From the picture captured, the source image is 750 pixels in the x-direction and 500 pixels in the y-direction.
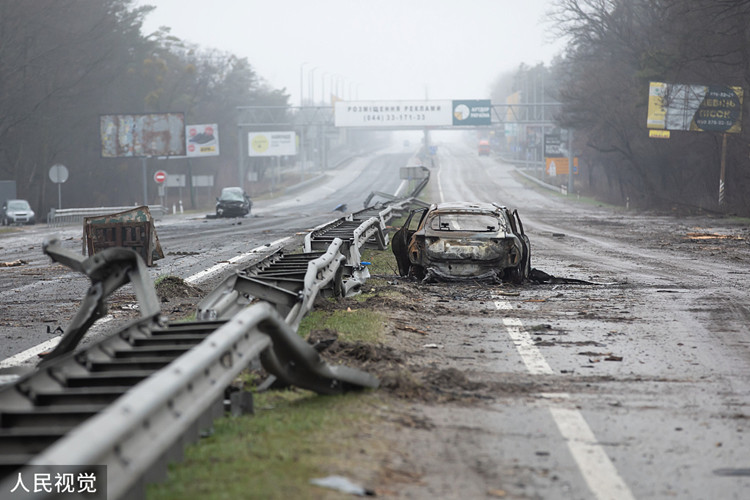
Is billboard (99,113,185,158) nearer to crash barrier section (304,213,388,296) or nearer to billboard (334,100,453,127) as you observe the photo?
billboard (334,100,453,127)

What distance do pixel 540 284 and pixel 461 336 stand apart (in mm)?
5636

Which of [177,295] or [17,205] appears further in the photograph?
→ [17,205]

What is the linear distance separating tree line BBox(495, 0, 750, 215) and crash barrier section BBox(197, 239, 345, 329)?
3505 centimetres

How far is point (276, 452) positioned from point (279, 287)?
442cm

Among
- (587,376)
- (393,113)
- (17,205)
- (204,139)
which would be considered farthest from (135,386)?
(393,113)

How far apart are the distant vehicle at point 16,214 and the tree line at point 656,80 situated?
36403 mm

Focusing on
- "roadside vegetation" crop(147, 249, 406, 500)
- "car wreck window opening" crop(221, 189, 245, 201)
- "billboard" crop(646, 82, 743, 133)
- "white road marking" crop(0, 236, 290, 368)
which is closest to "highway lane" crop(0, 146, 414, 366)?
"white road marking" crop(0, 236, 290, 368)

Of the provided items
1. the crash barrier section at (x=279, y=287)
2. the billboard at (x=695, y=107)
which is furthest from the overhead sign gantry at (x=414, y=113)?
the crash barrier section at (x=279, y=287)

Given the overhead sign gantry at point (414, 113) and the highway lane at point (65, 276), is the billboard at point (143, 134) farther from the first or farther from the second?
the overhead sign gantry at point (414, 113)

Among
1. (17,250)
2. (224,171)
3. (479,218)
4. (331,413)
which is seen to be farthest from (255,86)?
(331,413)

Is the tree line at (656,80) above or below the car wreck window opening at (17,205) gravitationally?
above

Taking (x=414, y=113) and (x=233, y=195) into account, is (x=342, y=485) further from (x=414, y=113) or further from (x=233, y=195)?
(x=414, y=113)

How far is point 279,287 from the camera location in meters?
9.43

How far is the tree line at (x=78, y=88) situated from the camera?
60562mm
